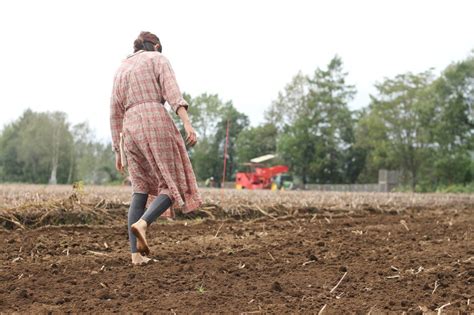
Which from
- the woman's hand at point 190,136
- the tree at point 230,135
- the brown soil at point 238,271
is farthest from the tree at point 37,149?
the woman's hand at point 190,136

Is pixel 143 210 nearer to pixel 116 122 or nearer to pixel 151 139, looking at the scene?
pixel 151 139

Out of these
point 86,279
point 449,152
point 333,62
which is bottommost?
point 86,279

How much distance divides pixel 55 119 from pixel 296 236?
55.8 m

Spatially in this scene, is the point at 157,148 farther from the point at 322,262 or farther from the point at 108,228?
the point at 108,228

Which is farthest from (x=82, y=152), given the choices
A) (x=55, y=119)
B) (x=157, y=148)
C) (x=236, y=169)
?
(x=157, y=148)

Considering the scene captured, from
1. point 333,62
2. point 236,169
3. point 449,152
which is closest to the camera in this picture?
point 449,152

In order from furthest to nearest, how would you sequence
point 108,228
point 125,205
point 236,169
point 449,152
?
point 236,169 → point 449,152 → point 125,205 → point 108,228

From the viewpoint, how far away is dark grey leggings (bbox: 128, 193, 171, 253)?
14.6 ft

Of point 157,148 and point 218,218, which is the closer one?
point 157,148

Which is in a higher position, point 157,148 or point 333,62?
point 333,62

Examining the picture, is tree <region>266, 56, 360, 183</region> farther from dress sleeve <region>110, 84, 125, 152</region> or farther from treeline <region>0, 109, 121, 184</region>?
dress sleeve <region>110, 84, 125, 152</region>

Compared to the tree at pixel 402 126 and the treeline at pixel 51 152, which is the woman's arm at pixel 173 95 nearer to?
the tree at pixel 402 126

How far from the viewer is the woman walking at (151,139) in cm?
452

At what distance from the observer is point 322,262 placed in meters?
4.77
